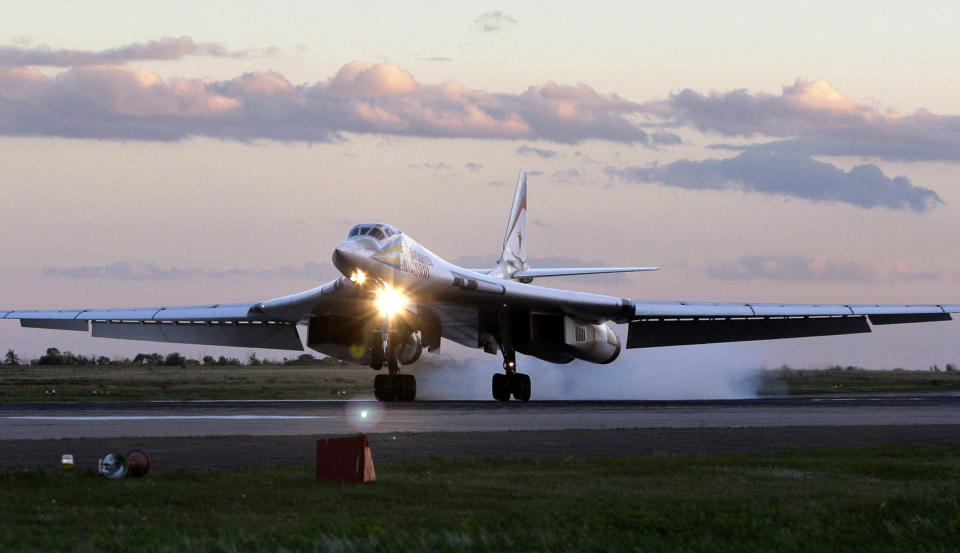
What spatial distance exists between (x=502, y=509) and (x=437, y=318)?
89.4ft

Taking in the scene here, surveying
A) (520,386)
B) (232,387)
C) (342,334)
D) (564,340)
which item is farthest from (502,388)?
(232,387)

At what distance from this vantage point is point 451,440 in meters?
16.7

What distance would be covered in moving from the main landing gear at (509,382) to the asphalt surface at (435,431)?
34.3 ft

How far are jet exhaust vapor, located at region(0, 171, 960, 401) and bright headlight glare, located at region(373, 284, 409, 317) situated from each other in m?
0.05

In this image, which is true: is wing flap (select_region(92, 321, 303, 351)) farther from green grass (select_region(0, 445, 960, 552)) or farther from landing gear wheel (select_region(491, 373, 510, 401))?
green grass (select_region(0, 445, 960, 552))

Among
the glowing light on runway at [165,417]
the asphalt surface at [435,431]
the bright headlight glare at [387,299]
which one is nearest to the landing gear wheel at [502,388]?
the bright headlight glare at [387,299]

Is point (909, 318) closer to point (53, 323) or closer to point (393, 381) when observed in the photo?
point (393, 381)

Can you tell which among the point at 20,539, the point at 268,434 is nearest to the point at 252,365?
the point at 268,434

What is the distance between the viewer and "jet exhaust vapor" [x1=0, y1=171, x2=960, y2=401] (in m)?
32.4

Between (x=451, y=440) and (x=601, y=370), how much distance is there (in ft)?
108

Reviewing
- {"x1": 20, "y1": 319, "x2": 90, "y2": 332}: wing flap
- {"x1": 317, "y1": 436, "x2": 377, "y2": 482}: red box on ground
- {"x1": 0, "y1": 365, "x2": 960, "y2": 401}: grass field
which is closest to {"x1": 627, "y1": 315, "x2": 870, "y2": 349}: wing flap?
{"x1": 0, "y1": 365, "x2": 960, "y2": 401}: grass field

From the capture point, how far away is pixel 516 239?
4725cm

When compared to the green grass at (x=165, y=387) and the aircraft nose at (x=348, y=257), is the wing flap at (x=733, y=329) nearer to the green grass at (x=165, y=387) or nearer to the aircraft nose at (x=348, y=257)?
the green grass at (x=165, y=387)

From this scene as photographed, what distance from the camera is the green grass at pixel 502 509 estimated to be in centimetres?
752
